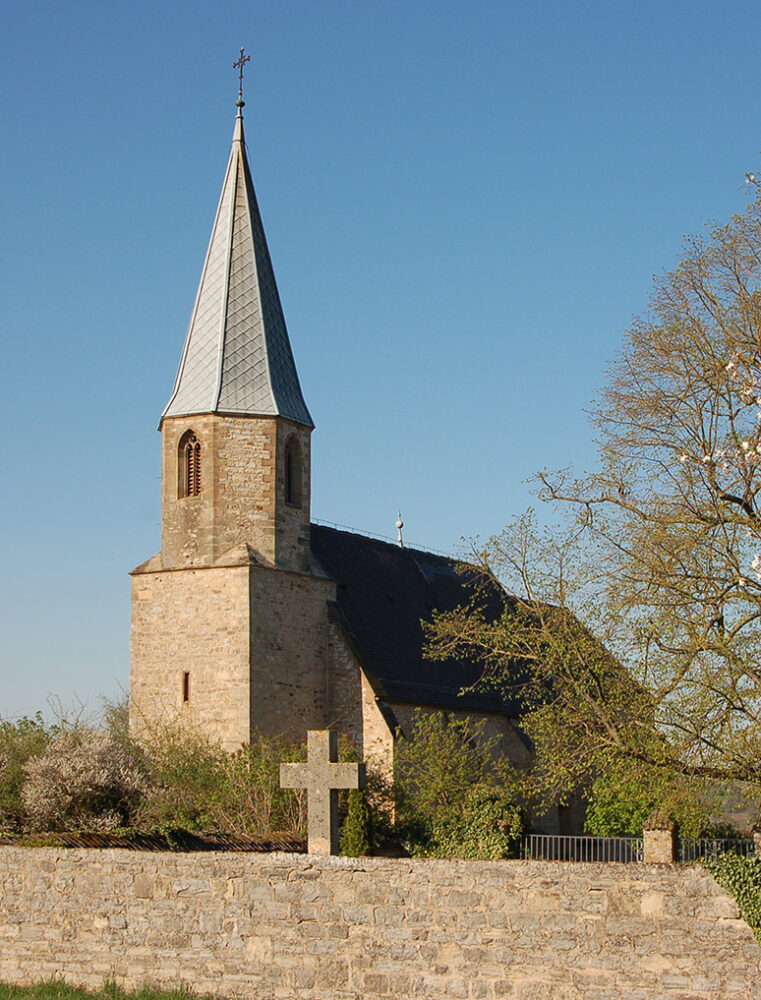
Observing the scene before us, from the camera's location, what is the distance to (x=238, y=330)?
33.2 metres

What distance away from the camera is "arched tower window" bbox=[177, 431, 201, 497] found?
105 ft

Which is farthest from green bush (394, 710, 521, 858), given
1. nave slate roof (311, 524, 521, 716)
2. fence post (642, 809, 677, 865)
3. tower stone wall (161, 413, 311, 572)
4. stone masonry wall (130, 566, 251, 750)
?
fence post (642, 809, 677, 865)

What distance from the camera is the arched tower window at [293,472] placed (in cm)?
3266

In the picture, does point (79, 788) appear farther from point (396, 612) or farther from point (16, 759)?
point (396, 612)

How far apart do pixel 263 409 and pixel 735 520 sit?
53.6ft

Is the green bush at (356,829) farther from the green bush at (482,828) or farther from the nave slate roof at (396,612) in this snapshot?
the nave slate roof at (396,612)

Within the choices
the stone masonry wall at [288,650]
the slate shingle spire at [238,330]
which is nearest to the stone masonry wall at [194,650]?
the stone masonry wall at [288,650]

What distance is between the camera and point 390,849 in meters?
27.4

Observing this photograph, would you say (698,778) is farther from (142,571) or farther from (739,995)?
(142,571)

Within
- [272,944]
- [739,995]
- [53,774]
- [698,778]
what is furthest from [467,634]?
[739,995]

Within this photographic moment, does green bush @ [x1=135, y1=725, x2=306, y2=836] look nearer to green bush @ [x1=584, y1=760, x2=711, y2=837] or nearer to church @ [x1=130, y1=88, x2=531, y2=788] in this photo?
church @ [x1=130, y1=88, x2=531, y2=788]

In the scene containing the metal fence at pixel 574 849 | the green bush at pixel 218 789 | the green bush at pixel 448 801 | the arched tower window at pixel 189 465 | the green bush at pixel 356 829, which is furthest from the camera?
the arched tower window at pixel 189 465

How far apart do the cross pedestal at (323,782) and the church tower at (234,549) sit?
47.8 ft

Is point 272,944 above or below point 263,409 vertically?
below
